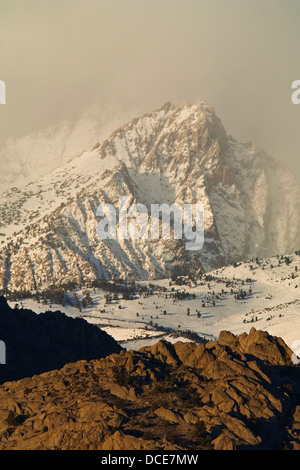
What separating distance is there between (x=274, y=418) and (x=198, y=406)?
11.7m

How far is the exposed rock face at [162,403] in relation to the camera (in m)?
117

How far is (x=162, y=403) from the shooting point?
423 ft

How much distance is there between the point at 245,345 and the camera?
162250 mm

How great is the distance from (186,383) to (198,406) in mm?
12091

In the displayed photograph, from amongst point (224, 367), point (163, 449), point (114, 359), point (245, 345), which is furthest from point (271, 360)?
point (163, 449)

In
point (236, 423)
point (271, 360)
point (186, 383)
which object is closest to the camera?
point (236, 423)

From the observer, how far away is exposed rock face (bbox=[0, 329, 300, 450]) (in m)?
117

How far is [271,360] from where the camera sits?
15850 centimetres

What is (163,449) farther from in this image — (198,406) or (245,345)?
(245,345)

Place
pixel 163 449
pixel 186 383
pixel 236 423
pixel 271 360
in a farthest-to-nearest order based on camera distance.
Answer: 1. pixel 271 360
2. pixel 186 383
3. pixel 236 423
4. pixel 163 449

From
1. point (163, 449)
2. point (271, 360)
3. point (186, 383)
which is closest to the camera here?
point (163, 449)
